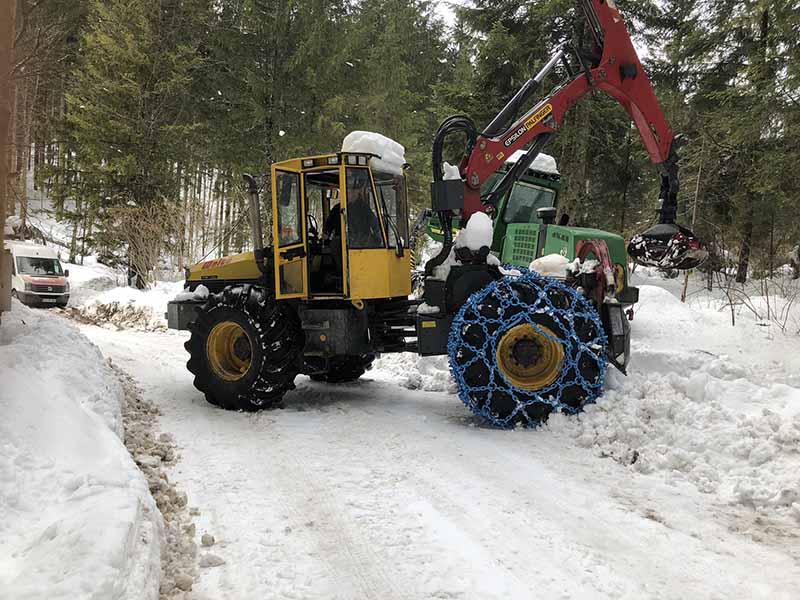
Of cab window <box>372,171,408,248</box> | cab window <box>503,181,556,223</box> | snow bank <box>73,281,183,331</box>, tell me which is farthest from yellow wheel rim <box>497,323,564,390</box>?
snow bank <box>73,281,183,331</box>

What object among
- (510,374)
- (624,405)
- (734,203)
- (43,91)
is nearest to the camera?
(624,405)

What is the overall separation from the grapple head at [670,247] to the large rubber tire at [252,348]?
4.20 m

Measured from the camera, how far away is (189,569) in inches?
121

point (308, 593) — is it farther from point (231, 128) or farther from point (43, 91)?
point (231, 128)

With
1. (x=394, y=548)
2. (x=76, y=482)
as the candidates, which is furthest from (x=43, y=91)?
(x=394, y=548)

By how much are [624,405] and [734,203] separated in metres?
14.1

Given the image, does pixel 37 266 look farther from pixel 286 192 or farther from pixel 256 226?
pixel 286 192

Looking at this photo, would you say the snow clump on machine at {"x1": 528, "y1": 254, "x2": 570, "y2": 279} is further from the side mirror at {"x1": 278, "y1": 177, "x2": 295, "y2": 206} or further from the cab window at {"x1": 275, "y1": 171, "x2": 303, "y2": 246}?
the side mirror at {"x1": 278, "y1": 177, "x2": 295, "y2": 206}

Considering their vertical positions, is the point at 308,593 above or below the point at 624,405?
below

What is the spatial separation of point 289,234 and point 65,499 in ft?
14.0

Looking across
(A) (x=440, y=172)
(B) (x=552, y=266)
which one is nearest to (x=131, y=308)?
(A) (x=440, y=172)

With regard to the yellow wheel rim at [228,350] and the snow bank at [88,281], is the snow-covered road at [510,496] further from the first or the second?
the snow bank at [88,281]

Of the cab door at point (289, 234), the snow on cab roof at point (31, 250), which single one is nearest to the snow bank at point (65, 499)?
the cab door at point (289, 234)

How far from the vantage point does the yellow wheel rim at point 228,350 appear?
23.0 feet
